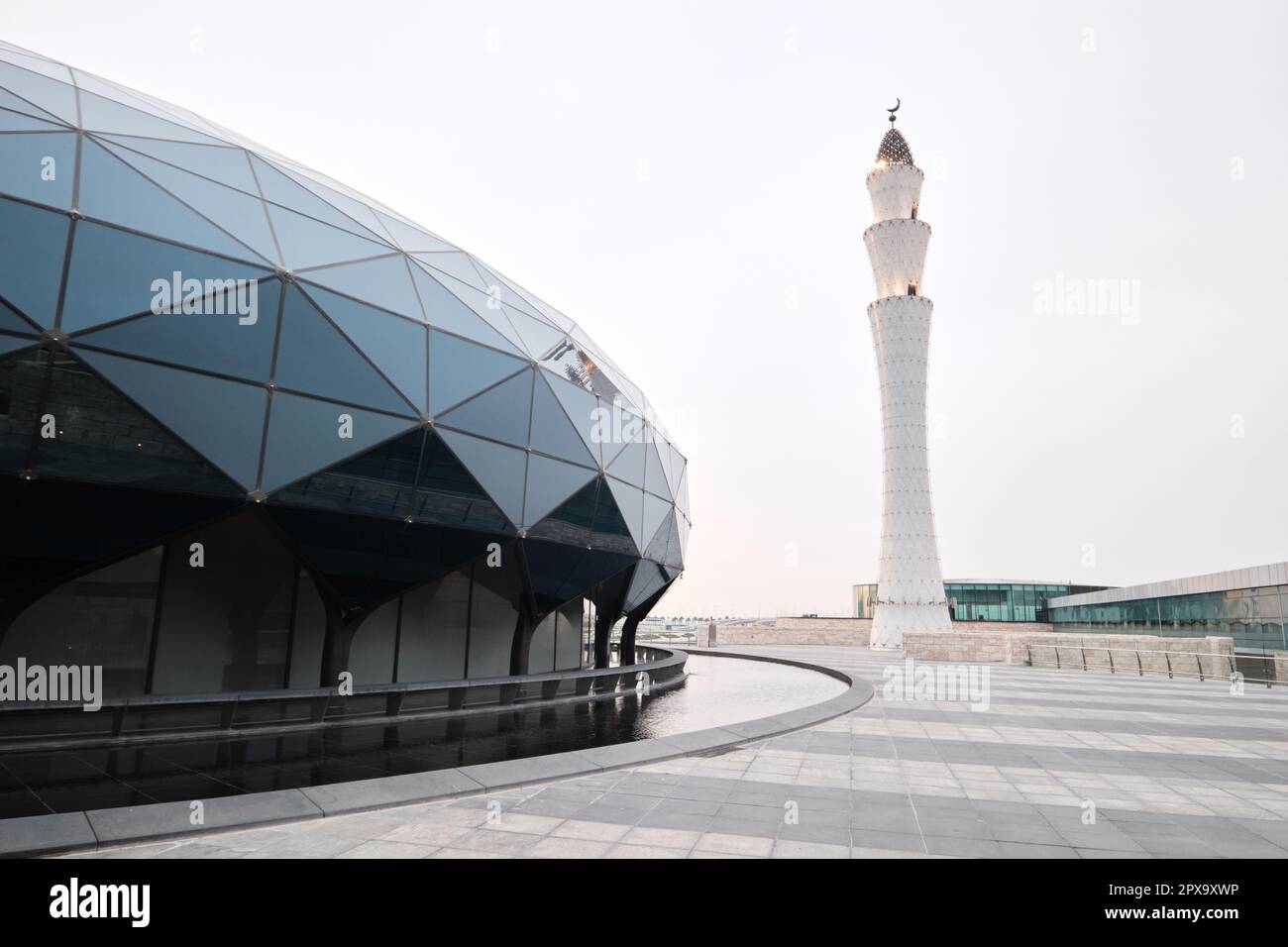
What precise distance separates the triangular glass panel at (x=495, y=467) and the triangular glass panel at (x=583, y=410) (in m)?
2.13

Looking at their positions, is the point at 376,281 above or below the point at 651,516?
above

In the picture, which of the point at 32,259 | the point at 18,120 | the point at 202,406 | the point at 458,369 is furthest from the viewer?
the point at 458,369

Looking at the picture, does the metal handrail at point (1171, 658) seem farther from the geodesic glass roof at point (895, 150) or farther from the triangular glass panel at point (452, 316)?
the geodesic glass roof at point (895, 150)

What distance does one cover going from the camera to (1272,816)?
7488 millimetres

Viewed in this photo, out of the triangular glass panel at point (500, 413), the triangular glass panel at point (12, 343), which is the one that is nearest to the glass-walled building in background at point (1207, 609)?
the triangular glass panel at point (500, 413)

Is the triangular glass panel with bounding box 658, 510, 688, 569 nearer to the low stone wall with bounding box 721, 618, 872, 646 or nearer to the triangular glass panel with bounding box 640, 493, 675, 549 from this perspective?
the triangular glass panel with bounding box 640, 493, 675, 549

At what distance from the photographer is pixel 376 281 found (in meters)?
13.6

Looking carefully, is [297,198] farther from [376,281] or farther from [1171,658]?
[1171,658]

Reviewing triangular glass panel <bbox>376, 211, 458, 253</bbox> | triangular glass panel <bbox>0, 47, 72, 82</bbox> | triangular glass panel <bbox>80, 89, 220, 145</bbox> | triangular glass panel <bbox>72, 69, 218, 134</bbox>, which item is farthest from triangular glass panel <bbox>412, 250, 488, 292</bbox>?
triangular glass panel <bbox>0, 47, 72, 82</bbox>

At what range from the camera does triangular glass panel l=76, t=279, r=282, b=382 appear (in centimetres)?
973

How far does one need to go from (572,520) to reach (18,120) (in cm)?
1118

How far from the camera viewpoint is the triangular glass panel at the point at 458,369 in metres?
13.3

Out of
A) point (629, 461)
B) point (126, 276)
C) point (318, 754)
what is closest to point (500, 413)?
point (629, 461)

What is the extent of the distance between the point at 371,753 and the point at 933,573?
4900cm
